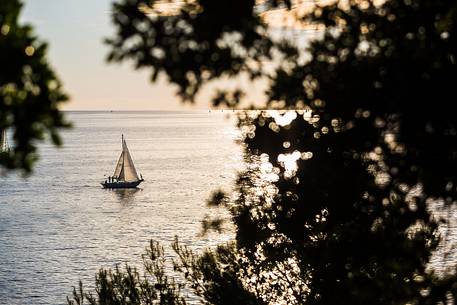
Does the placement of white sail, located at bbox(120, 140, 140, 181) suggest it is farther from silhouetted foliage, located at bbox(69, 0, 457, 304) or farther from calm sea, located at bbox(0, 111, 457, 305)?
silhouetted foliage, located at bbox(69, 0, 457, 304)

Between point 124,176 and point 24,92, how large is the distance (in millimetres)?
132692

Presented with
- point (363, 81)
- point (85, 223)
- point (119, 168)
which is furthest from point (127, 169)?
point (363, 81)

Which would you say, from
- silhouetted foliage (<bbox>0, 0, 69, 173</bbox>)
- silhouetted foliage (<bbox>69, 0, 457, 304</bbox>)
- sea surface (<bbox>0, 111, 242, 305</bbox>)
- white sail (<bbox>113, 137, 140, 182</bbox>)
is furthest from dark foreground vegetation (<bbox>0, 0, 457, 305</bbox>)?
white sail (<bbox>113, 137, 140, 182</bbox>)

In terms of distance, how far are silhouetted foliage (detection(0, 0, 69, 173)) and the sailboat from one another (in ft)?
418

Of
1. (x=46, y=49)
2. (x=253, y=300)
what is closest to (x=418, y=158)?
(x=46, y=49)

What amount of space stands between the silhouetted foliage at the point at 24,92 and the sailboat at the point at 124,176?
418ft

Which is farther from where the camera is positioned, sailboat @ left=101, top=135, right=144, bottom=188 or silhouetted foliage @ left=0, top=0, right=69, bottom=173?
sailboat @ left=101, top=135, right=144, bottom=188

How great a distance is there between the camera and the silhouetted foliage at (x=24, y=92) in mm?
4613

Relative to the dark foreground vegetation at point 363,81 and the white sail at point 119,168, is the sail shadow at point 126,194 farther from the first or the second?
the dark foreground vegetation at point 363,81

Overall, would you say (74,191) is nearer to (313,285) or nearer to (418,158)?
(313,285)

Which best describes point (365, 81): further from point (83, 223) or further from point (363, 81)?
point (83, 223)

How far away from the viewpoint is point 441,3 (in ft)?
26.0

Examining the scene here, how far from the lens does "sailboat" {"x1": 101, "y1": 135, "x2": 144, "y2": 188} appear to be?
134m

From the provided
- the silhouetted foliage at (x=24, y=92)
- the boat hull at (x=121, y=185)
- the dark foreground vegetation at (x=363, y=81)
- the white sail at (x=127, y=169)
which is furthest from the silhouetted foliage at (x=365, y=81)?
the white sail at (x=127, y=169)
